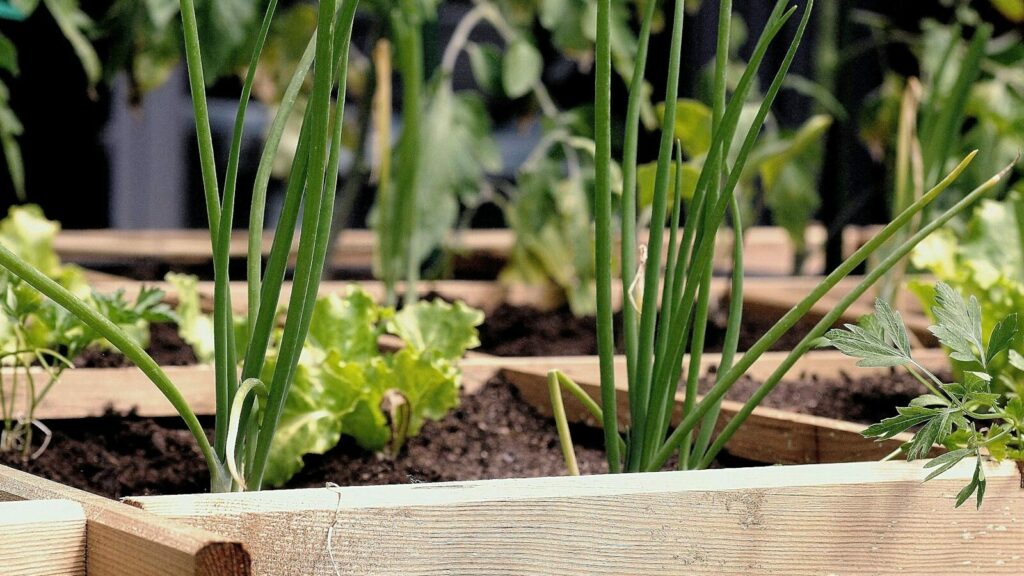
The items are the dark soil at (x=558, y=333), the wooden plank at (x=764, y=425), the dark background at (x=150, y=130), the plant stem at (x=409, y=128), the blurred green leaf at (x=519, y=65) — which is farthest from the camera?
the dark background at (x=150, y=130)

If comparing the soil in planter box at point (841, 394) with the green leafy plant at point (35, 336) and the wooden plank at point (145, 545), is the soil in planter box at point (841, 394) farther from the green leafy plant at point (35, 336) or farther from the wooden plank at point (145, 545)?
the wooden plank at point (145, 545)

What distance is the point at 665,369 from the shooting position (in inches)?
29.3

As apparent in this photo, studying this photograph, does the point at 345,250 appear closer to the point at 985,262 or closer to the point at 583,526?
the point at 985,262

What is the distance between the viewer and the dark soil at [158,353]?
4.17ft

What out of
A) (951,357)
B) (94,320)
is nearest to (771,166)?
(951,357)

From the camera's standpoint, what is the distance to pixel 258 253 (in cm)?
71

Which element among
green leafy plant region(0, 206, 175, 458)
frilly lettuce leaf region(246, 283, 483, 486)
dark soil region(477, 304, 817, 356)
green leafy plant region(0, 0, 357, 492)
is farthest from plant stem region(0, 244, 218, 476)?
dark soil region(477, 304, 817, 356)

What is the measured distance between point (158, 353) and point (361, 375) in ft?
2.04

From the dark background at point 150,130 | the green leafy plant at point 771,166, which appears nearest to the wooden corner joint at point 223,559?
the green leafy plant at point 771,166

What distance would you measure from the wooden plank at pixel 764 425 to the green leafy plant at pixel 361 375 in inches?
6.5

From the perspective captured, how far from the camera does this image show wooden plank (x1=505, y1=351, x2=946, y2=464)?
985mm

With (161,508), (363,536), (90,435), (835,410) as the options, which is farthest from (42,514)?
(835,410)

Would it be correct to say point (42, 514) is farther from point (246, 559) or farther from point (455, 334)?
point (455, 334)

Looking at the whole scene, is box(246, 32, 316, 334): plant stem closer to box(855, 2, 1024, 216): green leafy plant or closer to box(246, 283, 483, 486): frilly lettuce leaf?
box(246, 283, 483, 486): frilly lettuce leaf
